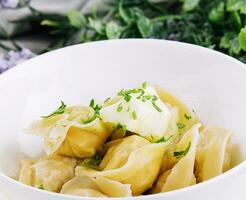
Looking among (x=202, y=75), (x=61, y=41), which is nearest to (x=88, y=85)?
(x=202, y=75)

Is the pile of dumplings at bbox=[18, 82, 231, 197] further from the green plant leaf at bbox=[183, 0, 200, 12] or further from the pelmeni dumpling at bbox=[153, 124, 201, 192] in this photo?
the green plant leaf at bbox=[183, 0, 200, 12]

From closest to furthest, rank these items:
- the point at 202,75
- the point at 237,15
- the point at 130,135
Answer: the point at 130,135
the point at 202,75
the point at 237,15

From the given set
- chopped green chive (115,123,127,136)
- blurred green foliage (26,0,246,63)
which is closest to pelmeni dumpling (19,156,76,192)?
chopped green chive (115,123,127,136)

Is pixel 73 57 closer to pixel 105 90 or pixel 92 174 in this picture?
pixel 105 90

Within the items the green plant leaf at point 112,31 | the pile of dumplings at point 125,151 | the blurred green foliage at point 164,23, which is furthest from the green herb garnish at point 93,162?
the green plant leaf at point 112,31

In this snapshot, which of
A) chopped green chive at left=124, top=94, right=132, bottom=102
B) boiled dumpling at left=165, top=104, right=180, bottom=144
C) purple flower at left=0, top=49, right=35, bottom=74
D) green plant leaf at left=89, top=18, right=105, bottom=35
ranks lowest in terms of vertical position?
purple flower at left=0, top=49, right=35, bottom=74

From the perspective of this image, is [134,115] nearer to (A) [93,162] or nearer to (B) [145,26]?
(A) [93,162]
